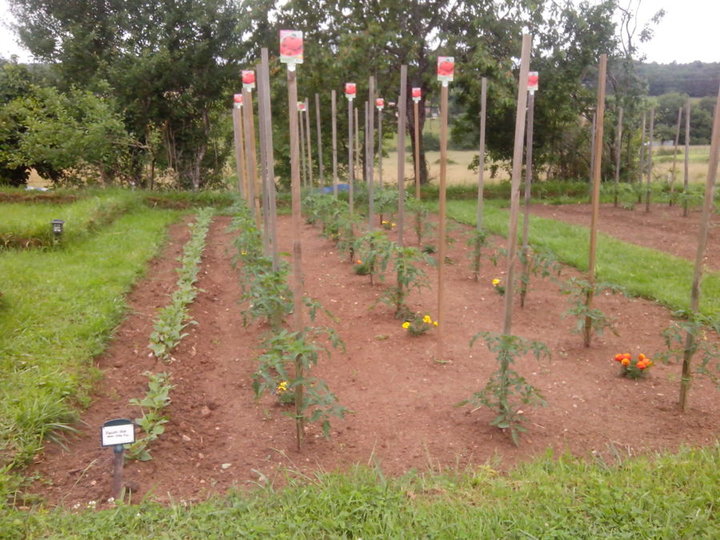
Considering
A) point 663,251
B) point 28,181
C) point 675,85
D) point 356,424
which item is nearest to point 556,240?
point 663,251

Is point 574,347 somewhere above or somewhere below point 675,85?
below

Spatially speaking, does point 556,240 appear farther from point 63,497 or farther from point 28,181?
point 28,181

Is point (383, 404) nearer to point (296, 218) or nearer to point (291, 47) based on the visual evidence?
point (296, 218)

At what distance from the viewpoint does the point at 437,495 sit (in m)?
2.56

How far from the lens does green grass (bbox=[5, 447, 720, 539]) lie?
2.33 metres

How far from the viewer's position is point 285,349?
117 inches

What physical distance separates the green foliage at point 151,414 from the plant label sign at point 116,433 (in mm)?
429

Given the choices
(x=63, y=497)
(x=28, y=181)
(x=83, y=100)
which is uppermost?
(x=83, y=100)

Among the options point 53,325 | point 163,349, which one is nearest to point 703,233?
point 163,349

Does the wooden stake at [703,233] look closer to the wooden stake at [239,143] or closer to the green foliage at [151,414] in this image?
the green foliage at [151,414]

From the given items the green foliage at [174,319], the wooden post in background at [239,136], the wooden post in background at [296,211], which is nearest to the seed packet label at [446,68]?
the wooden post in background at [296,211]

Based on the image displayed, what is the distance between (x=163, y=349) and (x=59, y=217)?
16.5 ft

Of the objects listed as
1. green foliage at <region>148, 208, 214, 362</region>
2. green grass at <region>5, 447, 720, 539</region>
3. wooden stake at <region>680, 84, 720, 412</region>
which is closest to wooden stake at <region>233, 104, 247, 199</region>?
green foliage at <region>148, 208, 214, 362</region>

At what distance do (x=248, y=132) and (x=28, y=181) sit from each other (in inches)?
405
